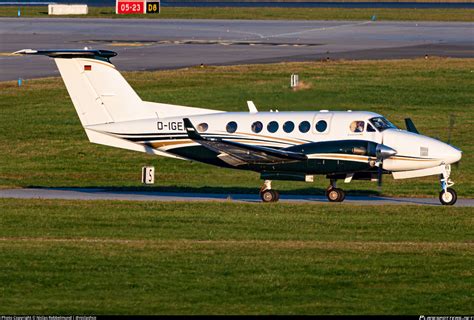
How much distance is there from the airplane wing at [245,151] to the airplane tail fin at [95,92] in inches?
97.4

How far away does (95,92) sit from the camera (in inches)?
1242

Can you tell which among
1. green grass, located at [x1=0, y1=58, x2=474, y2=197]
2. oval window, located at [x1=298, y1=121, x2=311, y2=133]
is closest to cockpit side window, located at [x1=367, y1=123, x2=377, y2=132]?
oval window, located at [x1=298, y1=121, x2=311, y2=133]

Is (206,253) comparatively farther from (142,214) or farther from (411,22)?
(411,22)

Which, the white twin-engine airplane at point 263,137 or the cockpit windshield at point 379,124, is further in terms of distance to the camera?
the cockpit windshield at point 379,124

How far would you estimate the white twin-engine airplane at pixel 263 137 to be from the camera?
29.3 meters

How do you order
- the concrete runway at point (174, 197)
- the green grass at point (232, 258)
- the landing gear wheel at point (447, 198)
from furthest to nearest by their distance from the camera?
the concrete runway at point (174, 197) → the landing gear wheel at point (447, 198) → the green grass at point (232, 258)

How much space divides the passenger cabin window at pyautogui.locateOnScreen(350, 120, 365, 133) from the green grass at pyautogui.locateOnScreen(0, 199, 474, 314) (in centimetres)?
214

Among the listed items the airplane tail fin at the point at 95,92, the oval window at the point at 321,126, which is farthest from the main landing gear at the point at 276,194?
the airplane tail fin at the point at 95,92

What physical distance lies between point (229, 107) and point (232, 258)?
1061 inches

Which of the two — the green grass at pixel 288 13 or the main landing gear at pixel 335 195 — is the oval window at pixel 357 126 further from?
the green grass at pixel 288 13

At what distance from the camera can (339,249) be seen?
2267 centimetres

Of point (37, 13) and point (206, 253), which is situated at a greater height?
point (37, 13)

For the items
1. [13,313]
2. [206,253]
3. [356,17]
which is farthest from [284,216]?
[356,17]

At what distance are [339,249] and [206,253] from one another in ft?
9.28
